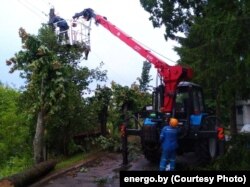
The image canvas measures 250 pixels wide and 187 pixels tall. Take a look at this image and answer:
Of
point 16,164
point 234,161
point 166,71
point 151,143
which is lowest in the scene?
point 16,164

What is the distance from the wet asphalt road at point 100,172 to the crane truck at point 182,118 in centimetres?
63

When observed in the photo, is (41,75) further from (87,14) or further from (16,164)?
(16,164)

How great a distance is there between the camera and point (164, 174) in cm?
913

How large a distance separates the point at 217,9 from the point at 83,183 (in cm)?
624

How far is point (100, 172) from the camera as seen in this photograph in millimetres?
15781

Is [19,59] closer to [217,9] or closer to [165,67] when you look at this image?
[165,67]

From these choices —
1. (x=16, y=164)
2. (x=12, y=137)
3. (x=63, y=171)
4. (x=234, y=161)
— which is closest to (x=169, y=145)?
(x=234, y=161)

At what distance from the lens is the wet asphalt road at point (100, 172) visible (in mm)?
13702

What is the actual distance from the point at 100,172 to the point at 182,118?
3.27 metres

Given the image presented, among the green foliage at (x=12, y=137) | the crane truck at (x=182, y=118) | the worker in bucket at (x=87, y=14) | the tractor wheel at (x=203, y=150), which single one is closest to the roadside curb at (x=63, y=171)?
the crane truck at (x=182, y=118)

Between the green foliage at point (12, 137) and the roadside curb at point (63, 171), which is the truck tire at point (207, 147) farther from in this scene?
the green foliage at point (12, 137)

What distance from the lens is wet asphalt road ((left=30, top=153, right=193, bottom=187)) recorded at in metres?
13.7

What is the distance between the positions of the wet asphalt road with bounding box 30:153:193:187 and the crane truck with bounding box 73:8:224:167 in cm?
63

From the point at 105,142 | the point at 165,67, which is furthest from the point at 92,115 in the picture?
the point at 165,67
